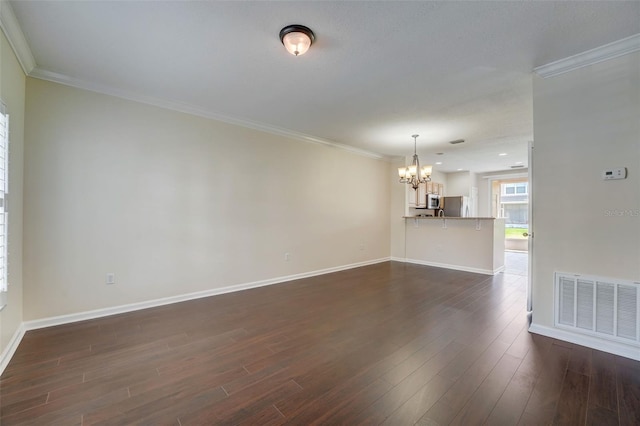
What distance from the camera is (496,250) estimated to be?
18.4ft

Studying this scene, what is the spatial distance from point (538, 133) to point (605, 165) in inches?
24.4

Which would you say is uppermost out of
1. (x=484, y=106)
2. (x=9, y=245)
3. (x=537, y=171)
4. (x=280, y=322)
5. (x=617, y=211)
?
(x=484, y=106)

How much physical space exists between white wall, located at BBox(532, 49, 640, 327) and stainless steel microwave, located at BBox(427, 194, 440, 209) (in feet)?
16.6

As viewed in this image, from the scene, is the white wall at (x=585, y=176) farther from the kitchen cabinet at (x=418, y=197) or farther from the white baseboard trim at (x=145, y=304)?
the kitchen cabinet at (x=418, y=197)

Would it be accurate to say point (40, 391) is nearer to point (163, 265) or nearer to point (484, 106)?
point (163, 265)

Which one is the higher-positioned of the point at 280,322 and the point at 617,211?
the point at 617,211

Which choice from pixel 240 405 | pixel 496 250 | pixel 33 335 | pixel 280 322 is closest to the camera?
pixel 240 405

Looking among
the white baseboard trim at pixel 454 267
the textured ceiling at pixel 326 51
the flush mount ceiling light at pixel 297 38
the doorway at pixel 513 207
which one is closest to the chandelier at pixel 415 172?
the textured ceiling at pixel 326 51

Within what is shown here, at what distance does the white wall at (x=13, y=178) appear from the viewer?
2.19 metres

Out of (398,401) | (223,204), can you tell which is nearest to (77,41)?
(223,204)

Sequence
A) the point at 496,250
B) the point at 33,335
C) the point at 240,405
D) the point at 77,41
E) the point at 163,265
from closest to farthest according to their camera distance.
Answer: the point at 240,405
the point at 77,41
the point at 33,335
the point at 163,265
the point at 496,250

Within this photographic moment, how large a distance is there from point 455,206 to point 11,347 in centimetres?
870

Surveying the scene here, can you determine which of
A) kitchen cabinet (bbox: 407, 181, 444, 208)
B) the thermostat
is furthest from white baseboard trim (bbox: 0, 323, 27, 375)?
kitchen cabinet (bbox: 407, 181, 444, 208)

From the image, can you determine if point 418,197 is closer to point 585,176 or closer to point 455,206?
point 455,206
